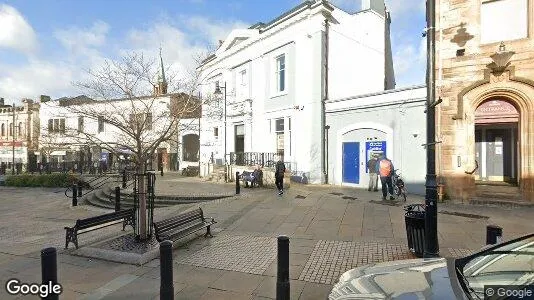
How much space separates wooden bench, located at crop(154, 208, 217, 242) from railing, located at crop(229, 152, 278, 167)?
1073cm

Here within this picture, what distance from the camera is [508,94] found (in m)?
11.3

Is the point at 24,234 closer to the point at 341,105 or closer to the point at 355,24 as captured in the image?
the point at 341,105

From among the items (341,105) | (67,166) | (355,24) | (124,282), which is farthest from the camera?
(67,166)

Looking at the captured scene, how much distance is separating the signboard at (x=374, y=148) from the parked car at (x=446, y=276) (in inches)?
462

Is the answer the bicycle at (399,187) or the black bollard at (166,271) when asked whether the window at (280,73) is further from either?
the black bollard at (166,271)

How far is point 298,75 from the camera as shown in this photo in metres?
17.4

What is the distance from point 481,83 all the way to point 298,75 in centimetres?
871

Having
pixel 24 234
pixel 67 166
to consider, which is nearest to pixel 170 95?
pixel 24 234

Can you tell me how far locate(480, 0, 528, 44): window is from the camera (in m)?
11.2

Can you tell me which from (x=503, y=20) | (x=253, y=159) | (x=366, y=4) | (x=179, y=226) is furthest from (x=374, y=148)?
(x=179, y=226)

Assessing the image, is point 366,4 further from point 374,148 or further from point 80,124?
point 80,124

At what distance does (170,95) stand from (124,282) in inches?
179

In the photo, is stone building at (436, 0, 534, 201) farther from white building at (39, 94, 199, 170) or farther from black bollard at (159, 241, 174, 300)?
black bollard at (159, 241, 174, 300)

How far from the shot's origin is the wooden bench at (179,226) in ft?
20.6
